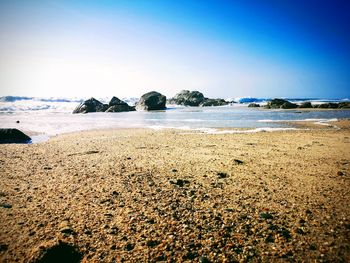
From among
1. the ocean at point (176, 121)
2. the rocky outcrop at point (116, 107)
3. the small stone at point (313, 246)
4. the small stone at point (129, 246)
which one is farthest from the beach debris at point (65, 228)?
the rocky outcrop at point (116, 107)

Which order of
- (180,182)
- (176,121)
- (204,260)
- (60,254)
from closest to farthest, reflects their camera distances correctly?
(204,260) < (60,254) < (180,182) < (176,121)

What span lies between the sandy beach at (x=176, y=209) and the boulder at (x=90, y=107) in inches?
1977

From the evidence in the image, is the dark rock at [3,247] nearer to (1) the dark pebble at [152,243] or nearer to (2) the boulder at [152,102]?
(1) the dark pebble at [152,243]

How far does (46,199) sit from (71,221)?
1414 millimetres

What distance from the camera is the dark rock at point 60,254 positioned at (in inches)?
139

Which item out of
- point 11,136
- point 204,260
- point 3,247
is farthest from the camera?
point 11,136

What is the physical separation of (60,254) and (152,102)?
203ft

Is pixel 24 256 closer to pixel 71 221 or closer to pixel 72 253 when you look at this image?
pixel 72 253

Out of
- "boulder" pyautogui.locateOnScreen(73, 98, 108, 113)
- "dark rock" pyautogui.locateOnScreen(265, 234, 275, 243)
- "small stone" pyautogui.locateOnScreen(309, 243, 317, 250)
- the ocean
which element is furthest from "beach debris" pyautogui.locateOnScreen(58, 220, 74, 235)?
"boulder" pyautogui.locateOnScreen(73, 98, 108, 113)

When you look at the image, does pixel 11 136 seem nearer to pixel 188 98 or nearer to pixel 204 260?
pixel 204 260

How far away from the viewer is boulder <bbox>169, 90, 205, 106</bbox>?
8996cm

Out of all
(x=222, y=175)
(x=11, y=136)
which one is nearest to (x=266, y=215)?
(x=222, y=175)

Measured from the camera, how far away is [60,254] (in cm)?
364

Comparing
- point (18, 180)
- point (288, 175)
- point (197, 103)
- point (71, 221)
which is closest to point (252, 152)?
point (288, 175)
